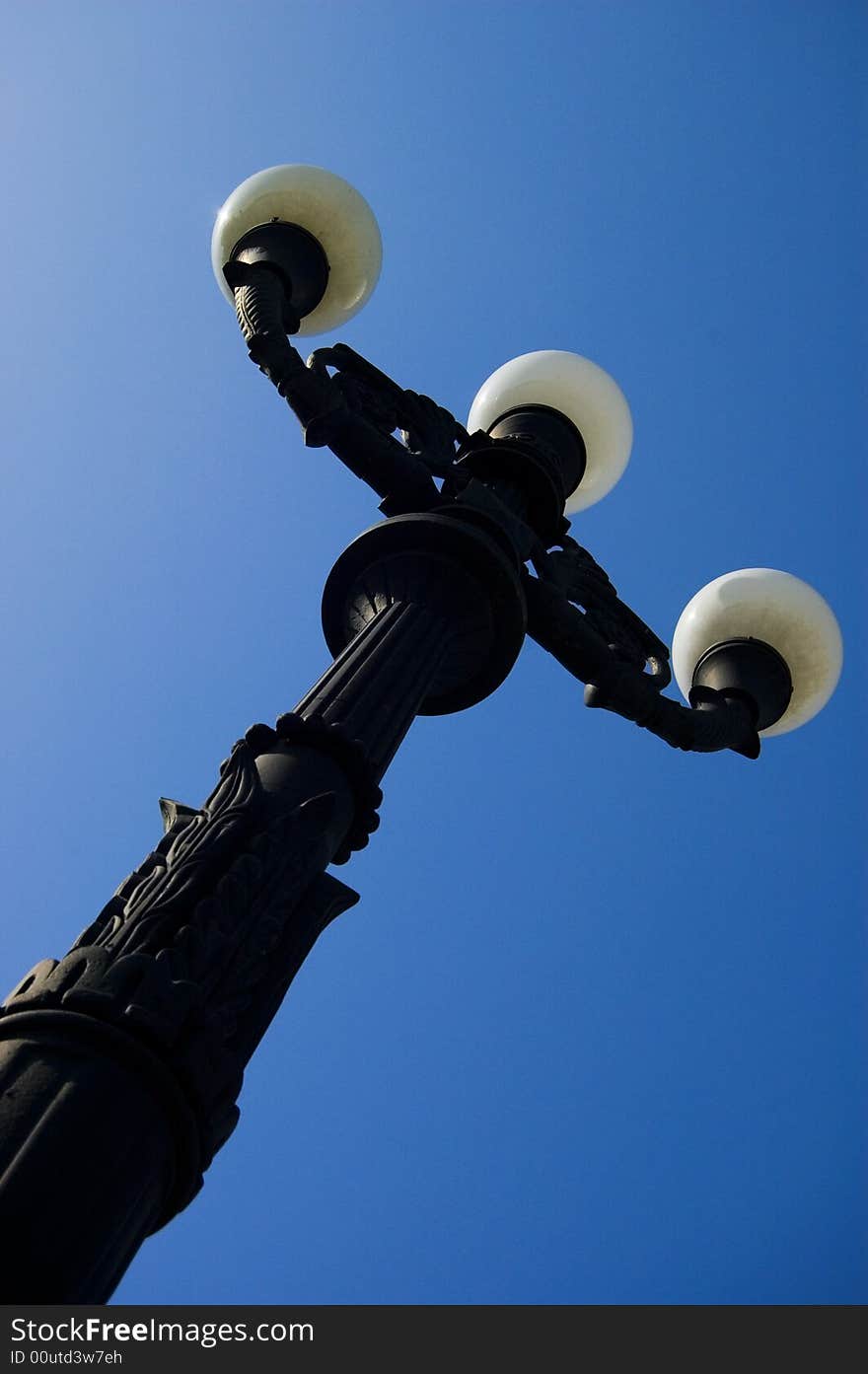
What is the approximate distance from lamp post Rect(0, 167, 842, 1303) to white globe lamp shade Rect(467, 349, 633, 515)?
0.5 inches

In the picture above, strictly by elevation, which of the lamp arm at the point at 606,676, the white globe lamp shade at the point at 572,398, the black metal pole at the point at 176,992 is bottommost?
the black metal pole at the point at 176,992

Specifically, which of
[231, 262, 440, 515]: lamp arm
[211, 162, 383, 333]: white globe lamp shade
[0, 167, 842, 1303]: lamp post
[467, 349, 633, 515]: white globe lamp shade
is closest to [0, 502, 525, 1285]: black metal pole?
[0, 167, 842, 1303]: lamp post

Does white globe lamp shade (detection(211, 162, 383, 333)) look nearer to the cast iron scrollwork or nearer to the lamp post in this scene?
the lamp post

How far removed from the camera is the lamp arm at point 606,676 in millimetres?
4848

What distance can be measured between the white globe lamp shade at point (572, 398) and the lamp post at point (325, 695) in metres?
0.01

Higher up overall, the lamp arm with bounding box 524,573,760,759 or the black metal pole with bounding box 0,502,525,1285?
the lamp arm with bounding box 524,573,760,759

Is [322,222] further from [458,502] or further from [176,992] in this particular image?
[176,992]

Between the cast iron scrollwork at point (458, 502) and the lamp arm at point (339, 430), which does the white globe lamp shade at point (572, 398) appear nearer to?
the cast iron scrollwork at point (458, 502)

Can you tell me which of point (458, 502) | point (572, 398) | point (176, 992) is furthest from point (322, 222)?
point (176, 992)

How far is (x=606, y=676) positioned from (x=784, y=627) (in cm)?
151

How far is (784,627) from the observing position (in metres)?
6.02

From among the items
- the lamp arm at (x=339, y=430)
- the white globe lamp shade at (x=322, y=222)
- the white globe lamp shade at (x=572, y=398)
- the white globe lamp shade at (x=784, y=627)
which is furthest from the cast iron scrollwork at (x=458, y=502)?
the white globe lamp shade at (x=572, y=398)

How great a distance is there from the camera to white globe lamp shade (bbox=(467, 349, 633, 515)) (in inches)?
251
